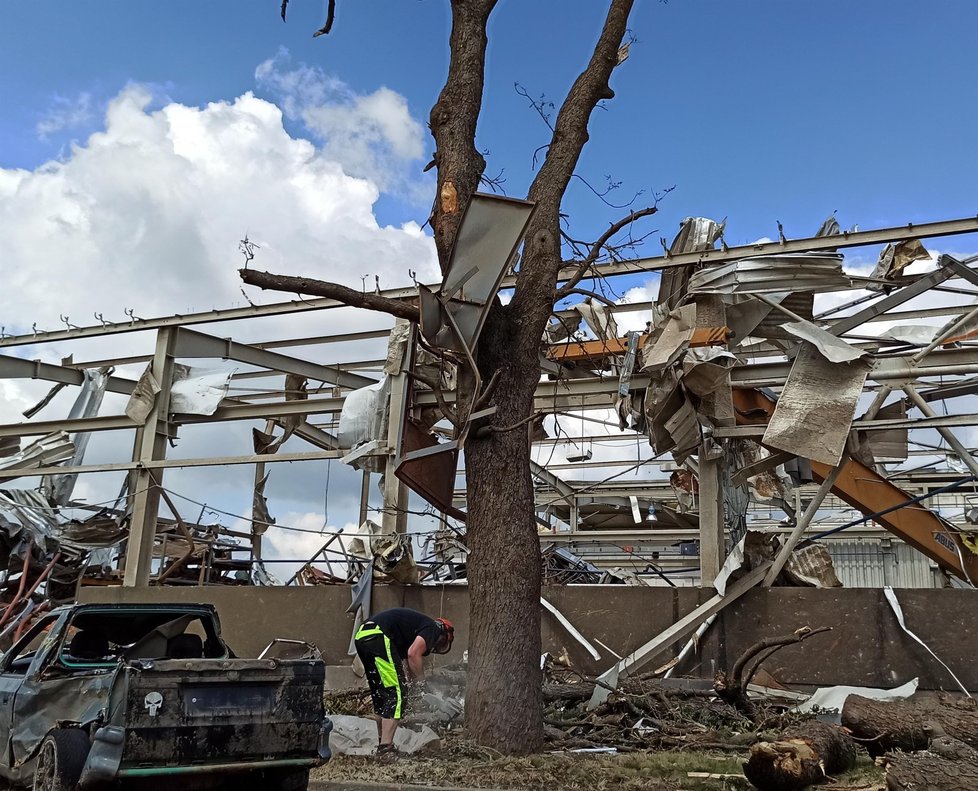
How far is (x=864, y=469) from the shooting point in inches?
451

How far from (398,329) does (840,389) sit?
6024mm

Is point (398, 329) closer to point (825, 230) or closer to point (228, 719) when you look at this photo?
point (825, 230)

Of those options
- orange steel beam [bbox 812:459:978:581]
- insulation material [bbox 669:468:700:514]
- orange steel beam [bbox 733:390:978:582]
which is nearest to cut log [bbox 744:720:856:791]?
orange steel beam [bbox 812:459:978:581]

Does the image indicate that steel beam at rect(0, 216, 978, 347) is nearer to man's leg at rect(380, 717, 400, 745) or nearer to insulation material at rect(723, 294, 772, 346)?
insulation material at rect(723, 294, 772, 346)

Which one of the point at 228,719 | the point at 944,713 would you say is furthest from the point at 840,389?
the point at 228,719

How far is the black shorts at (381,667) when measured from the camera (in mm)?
7793

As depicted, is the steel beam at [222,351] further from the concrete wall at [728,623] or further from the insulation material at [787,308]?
the insulation material at [787,308]

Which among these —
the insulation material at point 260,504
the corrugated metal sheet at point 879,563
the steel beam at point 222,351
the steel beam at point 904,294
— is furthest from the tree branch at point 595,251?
the corrugated metal sheet at point 879,563

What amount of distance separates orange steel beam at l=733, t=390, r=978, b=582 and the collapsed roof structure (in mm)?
27

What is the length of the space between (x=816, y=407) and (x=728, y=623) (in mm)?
2553

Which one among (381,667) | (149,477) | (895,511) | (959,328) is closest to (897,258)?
(959,328)

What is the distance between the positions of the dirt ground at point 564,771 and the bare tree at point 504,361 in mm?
356

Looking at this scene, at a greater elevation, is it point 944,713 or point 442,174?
point 442,174

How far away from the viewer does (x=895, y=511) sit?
11789mm
